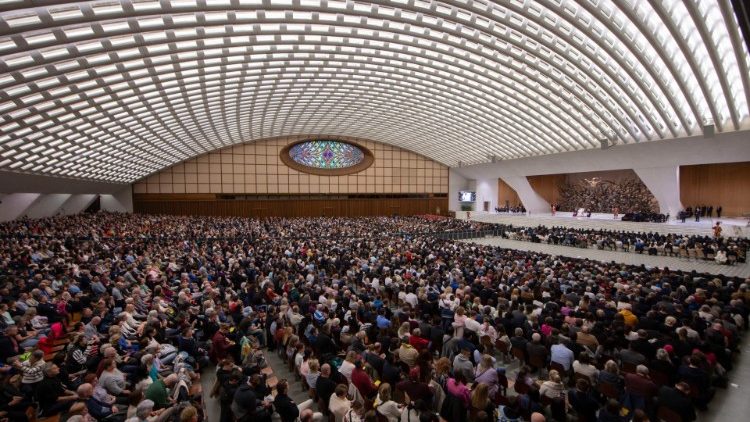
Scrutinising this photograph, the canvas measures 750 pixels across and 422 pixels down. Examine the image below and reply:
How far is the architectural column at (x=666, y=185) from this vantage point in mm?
28109

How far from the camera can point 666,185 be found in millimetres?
28703

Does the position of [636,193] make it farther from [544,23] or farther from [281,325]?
[281,325]

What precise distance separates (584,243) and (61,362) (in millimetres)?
26667

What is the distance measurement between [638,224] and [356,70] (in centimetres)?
2465

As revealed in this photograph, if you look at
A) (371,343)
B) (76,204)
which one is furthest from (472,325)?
(76,204)

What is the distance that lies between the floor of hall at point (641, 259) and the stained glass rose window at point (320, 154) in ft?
90.0

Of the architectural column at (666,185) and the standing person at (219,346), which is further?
the architectural column at (666,185)

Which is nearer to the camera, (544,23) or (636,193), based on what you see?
(544,23)

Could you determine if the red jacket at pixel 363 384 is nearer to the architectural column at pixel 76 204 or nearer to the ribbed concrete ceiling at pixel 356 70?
the ribbed concrete ceiling at pixel 356 70

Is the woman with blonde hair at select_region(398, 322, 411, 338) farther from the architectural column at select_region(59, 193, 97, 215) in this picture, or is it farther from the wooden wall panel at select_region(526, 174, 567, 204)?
the architectural column at select_region(59, 193, 97, 215)

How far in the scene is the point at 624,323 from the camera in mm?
7918

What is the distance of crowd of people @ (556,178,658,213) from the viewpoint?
3553cm

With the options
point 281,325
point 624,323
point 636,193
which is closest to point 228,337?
point 281,325

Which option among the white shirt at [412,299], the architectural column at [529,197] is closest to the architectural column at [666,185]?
the architectural column at [529,197]
